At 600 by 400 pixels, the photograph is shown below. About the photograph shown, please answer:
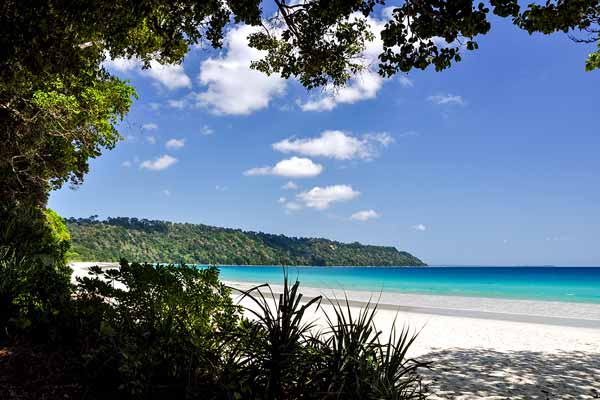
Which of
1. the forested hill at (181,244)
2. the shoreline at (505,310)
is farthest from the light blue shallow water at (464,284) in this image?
the forested hill at (181,244)

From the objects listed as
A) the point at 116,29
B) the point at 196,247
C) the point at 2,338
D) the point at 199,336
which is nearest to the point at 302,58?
the point at 116,29

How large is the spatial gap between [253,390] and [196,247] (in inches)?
3611

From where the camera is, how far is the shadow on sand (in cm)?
Answer: 541

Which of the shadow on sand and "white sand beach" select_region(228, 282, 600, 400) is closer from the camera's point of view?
the shadow on sand

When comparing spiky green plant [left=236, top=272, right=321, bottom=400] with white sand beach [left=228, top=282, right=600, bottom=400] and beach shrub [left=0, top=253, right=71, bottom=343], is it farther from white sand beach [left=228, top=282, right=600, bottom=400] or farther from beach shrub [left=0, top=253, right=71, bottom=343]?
beach shrub [left=0, top=253, right=71, bottom=343]

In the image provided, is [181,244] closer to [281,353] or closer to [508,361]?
[508,361]

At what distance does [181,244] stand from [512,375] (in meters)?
89.6

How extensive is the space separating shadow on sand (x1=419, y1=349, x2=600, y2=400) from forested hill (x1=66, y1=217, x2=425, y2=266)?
57536mm

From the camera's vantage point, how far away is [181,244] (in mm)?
91500

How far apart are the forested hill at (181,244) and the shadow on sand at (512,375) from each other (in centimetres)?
5754

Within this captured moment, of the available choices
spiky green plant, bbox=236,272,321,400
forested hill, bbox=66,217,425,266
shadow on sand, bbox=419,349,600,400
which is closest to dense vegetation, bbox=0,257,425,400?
spiky green plant, bbox=236,272,321,400

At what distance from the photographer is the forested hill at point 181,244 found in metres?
77.8

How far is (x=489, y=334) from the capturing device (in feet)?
36.0

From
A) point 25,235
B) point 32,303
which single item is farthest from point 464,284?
point 32,303
